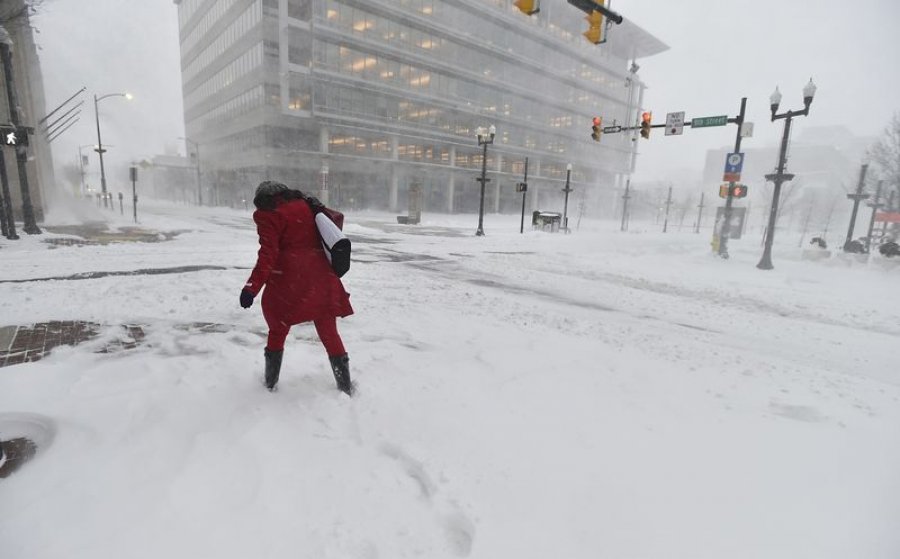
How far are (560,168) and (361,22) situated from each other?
3164 cm

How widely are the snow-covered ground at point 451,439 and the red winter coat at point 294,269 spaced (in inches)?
29.6

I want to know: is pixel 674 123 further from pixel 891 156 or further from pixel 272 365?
pixel 891 156

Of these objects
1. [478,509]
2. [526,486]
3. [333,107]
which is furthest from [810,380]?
[333,107]

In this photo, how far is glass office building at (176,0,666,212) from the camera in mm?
38812

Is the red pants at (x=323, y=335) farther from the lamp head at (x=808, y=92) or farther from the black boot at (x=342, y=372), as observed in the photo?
the lamp head at (x=808, y=92)

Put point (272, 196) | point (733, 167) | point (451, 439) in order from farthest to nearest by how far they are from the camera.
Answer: point (733, 167), point (272, 196), point (451, 439)

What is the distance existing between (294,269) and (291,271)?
3cm

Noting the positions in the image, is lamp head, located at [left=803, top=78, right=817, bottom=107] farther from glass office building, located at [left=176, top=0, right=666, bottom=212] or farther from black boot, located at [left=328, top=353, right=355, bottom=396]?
glass office building, located at [left=176, top=0, right=666, bottom=212]

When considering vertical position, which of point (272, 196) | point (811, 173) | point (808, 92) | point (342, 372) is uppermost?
point (811, 173)

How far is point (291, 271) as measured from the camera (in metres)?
3.22

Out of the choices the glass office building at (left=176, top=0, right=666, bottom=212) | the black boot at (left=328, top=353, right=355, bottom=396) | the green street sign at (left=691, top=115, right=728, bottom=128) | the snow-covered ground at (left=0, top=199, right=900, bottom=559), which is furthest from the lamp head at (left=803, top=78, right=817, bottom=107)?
the glass office building at (left=176, top=0, right=666, bottom=212)

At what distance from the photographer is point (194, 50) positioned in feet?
178

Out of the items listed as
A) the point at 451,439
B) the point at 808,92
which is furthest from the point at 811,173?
the point at 451,439

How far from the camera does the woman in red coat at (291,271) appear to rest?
308cm
